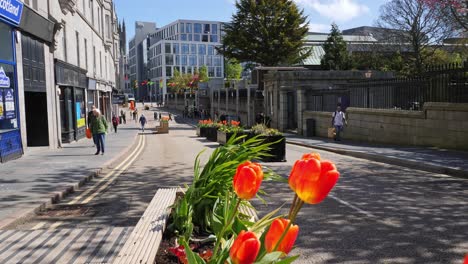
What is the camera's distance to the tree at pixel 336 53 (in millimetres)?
55344

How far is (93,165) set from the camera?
42.4 ft

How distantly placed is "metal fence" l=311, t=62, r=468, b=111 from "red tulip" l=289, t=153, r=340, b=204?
44.8 ft

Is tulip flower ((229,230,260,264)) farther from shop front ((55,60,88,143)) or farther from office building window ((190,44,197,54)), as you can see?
office building window ((190,44,197,54))

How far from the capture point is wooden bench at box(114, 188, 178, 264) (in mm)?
3095

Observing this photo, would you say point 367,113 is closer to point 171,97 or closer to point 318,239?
point 318,239

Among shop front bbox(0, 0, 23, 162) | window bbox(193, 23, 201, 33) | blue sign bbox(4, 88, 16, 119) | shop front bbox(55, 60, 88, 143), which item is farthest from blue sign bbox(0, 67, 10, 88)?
window bbox(193, 23, 201, 33)

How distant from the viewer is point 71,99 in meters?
24.7

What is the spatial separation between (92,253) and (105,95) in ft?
133

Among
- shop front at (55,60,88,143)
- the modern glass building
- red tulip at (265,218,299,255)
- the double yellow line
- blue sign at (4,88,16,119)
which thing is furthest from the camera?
the modern glass building

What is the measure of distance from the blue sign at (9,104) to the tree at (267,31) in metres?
38.9

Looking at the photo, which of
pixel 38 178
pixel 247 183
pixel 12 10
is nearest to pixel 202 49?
pixel 12 10

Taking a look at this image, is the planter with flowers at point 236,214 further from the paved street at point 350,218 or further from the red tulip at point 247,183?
the paved street at point 350,218

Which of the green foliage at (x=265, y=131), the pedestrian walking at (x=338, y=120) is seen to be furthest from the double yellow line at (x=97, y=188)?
the pedestrian walking at (x=338, y=120)

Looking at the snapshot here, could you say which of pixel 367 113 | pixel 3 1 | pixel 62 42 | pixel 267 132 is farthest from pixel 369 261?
pixel 62 42
